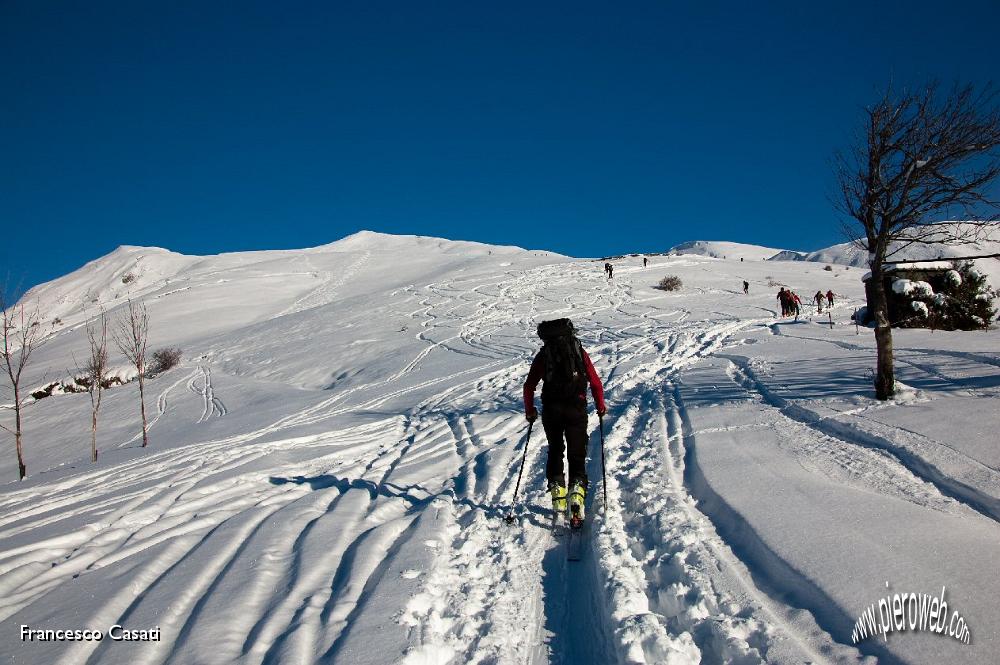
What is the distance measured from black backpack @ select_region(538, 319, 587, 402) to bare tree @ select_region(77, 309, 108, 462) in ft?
40.5

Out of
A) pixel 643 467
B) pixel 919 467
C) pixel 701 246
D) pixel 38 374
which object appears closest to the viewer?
pixel 919 467

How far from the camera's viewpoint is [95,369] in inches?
570

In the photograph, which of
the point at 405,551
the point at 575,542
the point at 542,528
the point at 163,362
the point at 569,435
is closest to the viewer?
the point at 405,551

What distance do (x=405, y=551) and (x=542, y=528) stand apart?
1.26 meters

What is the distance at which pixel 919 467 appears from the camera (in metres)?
4.62

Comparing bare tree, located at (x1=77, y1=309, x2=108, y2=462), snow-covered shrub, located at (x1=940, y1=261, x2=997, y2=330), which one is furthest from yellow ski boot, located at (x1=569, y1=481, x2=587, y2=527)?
snow-covered shrub, located at (x1=940, y1=261, x2=997, y2=330)

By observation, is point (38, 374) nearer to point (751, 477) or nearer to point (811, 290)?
point (751, 477)

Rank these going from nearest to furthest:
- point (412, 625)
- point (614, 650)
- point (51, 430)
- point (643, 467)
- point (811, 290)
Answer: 1. point (614, 650)
2. point (412, 625)
3. point (643, 467)
4. point (51, 430)
5. point (811, 290)

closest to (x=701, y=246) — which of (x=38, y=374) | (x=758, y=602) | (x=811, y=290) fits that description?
(x=811, y=290)

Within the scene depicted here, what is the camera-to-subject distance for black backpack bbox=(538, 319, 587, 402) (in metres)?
4.66

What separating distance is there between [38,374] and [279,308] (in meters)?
17.8

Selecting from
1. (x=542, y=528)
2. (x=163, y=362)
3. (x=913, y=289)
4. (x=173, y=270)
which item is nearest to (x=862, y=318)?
(x=913, y=289)

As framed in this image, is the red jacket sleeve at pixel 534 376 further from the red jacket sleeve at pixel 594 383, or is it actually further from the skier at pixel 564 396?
the red jacket sleeve at pixel 594 383

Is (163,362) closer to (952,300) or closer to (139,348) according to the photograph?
(139,348)
